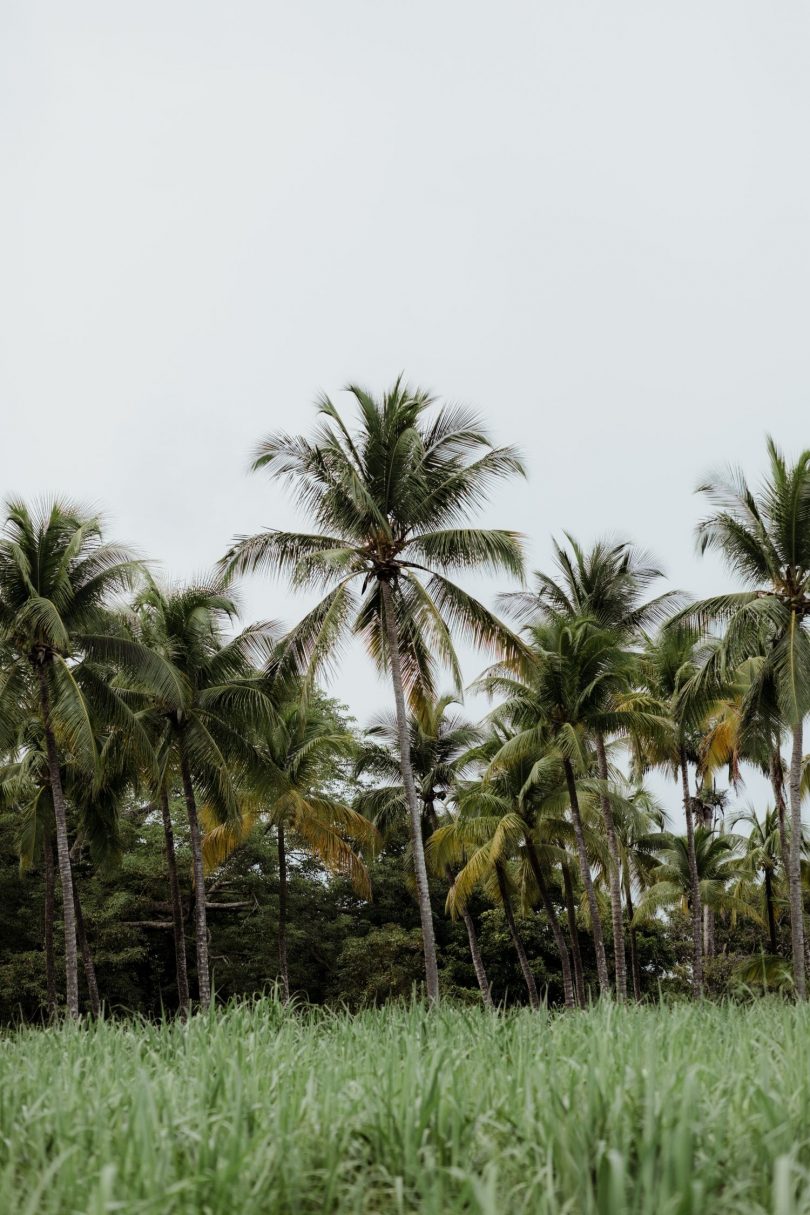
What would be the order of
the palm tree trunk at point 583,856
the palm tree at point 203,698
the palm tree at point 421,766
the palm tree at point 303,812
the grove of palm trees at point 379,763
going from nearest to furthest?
the grove of palm trees at point 379,763
the palm tree at point 203,698
the palm tree trunk at point 583,856
the palm tree at point 303,812
the palm tree at point 421,766

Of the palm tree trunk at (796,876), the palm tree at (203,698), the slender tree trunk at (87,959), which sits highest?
the palm tree at (203,698)

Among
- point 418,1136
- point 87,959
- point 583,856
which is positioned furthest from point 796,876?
point 418,1136

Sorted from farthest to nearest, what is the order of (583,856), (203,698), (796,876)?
1. (583,856)
2. (203,698)
3. (796,876)

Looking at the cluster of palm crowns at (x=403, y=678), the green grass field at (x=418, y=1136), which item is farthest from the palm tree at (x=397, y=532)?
the green grass field at (x=418, y=1136)

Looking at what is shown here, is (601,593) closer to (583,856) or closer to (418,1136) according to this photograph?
(583,856)

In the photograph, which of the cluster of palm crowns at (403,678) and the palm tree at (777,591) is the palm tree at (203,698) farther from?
the palm tree at (777,591)

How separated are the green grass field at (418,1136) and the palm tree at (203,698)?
18.8 m

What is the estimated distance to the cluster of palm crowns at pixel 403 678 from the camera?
19.9 m

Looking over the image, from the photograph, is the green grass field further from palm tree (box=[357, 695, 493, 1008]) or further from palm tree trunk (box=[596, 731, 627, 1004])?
palm tree (box=[357, 695, 493, 1008])

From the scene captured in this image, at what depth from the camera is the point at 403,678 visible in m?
21.8

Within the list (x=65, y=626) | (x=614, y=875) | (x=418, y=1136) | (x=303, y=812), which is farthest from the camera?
(x=303, y=812)

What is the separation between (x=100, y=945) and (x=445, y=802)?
11.7m

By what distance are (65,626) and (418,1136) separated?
707 inches

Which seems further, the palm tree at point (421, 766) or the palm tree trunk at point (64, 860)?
the palm tree at point (421, 766)
